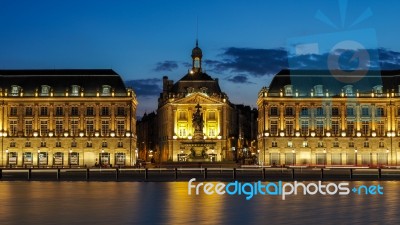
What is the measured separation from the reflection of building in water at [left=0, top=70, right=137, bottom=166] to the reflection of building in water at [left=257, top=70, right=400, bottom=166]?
23.8 meters

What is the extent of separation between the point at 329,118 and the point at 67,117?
43069 millimetres

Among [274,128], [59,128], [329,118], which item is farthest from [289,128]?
[59,128]

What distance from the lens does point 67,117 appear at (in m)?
124

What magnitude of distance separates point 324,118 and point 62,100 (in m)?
43.0

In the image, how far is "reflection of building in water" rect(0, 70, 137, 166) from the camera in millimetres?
122188

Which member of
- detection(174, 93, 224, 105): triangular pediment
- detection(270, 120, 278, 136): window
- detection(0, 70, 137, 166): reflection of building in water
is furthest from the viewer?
detection(174, 93, 224, 105): triangular pediment

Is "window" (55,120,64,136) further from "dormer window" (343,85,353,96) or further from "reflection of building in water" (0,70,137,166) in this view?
"dormer window" (343,85,353,96)

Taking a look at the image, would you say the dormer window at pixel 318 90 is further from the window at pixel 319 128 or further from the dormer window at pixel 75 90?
the dormer window at pixel 75 90

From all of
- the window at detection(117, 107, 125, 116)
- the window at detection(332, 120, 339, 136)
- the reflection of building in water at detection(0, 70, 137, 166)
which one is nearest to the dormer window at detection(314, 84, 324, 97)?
the window at detection(332, 120, 339, 136)

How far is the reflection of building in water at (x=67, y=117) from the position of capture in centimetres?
12219

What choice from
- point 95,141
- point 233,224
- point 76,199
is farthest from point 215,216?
point 95,141

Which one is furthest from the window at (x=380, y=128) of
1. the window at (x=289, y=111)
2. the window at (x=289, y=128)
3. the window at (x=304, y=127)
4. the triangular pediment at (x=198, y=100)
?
the triangular pediment at (x=198, y=100)

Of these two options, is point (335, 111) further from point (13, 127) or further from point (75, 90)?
point (13, 127)

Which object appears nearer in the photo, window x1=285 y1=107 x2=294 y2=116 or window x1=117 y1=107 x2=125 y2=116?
window x1=117 y1=107 x2=125 y2=116
